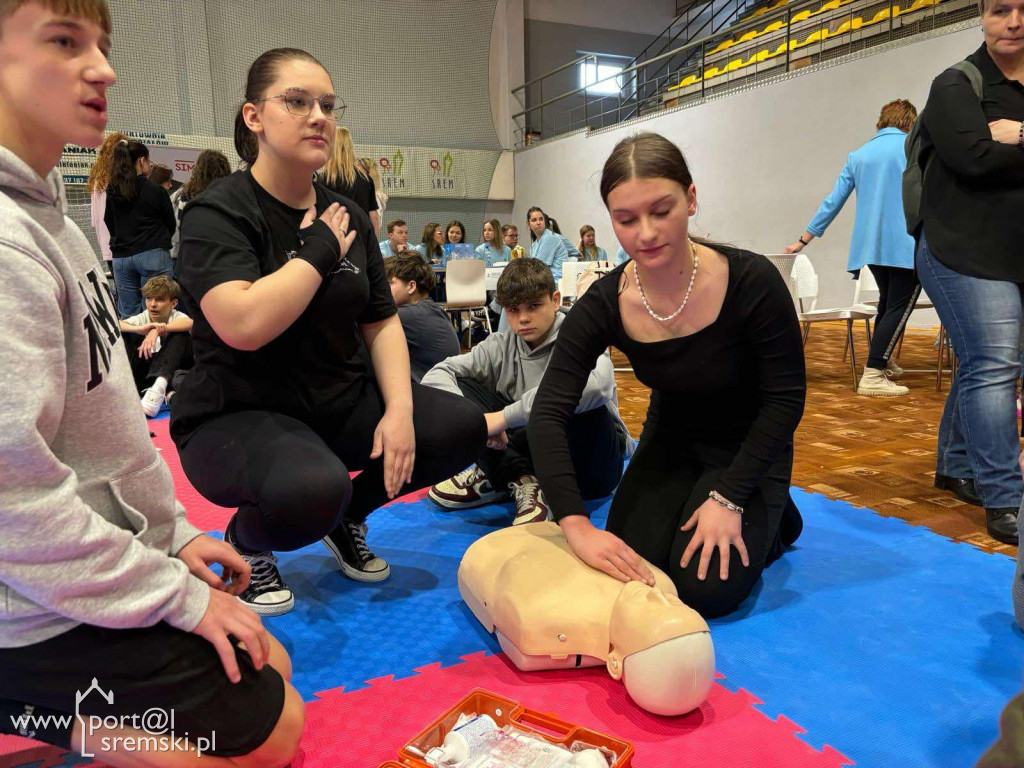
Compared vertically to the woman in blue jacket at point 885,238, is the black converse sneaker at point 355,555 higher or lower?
lower

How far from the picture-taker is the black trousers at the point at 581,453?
2.26 metres

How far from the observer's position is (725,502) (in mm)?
1563

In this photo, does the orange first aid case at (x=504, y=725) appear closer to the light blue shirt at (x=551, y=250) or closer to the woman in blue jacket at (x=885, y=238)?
the woman in blue jacket at (x=885, y=238)

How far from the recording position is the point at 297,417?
162 centimetres

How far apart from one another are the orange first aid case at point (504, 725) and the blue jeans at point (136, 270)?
471 cm

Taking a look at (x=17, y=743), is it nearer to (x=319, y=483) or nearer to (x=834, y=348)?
(x=319, y=483)

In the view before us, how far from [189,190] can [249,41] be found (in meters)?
7.92

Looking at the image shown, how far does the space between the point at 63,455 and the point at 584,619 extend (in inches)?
35.5

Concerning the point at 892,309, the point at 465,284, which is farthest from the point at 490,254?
the point at 892,309

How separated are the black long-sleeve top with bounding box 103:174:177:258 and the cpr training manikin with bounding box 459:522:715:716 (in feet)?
14.5

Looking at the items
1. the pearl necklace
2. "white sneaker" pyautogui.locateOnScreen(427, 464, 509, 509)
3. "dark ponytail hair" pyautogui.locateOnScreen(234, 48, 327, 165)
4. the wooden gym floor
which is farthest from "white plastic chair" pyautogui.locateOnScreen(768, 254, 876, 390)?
"dark ponytail hair" pyautogui.locateOnScreen(234, 48, 327, 165)

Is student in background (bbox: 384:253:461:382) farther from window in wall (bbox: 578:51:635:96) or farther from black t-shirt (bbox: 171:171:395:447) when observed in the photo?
window in wall (bbox: 578:51:635:96)

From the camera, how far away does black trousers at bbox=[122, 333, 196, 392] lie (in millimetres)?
4395

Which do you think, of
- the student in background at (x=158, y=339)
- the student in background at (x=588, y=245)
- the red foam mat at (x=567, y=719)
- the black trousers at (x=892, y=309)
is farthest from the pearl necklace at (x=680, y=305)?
the student in background at (x=588, y=245)
